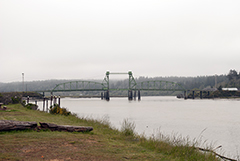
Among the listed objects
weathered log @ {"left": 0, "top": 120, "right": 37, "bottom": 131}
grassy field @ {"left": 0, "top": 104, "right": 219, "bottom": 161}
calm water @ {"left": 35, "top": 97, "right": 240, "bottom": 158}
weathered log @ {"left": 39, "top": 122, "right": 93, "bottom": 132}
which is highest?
weathered log @ {"left": 0, "top": 120, "right": 37, "bottom": 131}

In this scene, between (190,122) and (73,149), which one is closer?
(73,149)

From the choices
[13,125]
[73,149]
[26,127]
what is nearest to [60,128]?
[26,127]

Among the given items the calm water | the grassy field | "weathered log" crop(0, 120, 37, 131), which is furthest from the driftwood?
the calm water

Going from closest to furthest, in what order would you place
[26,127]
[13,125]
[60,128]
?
[13,125] < [26,127] < [60,128]

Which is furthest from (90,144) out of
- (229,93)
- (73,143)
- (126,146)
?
(229,93)

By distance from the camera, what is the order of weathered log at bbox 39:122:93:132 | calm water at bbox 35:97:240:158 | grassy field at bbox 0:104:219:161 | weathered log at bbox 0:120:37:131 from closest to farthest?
grassy field at bbox 0:104:219:161 → weathered log at bbox 0:120:37:131 → weathered log at bbox 39:122:93:132 → calm water at bbox 35:97:240:158

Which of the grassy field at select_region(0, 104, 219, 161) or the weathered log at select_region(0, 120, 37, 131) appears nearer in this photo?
the grassy field at select_region(0, 104, 219, 161)

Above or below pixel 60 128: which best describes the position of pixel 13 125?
above

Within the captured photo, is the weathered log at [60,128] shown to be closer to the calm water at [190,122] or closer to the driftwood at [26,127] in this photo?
the driftwood at [26,127]

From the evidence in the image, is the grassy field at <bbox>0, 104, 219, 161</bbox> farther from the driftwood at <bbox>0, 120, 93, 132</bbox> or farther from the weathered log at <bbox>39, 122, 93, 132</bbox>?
the weathered log at <bbox>39, 122, 93, 132</bbox>

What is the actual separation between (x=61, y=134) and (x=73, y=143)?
2.27m

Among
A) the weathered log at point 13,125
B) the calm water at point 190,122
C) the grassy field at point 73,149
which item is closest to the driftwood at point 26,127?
the weathered log at point 13,125

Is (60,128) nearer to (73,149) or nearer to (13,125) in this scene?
(13,125)

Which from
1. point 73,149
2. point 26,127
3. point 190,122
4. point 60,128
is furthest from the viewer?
point 190,122
